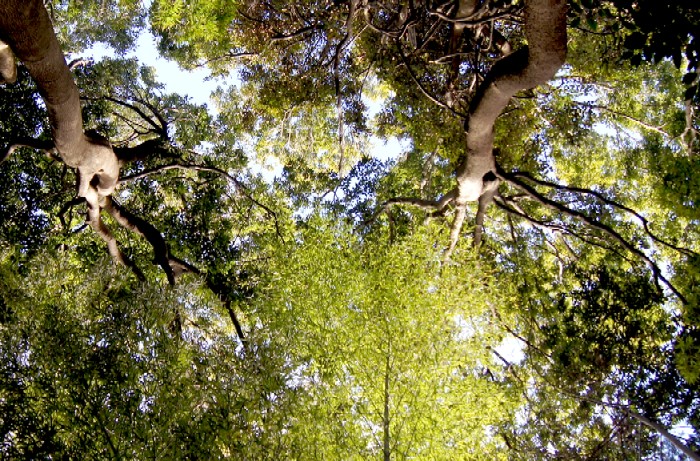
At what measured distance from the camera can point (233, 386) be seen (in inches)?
168

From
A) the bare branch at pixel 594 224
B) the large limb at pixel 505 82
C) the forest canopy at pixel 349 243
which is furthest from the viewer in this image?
the bare branch at pixel 594 224

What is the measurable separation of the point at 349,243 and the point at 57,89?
301 centimetres

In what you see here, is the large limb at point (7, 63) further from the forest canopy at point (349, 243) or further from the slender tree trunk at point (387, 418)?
the slender tree trunk at point (387, 418)

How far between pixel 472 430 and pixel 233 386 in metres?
2.09

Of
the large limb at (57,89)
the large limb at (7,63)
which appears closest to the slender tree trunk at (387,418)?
the large limb at (57,89)

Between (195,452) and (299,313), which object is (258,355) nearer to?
(299,313)

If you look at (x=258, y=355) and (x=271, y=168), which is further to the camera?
(x=271, y=168)

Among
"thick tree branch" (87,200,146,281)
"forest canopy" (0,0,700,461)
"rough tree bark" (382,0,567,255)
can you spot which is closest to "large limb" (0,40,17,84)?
"forest canopy" (0,0,700,461)

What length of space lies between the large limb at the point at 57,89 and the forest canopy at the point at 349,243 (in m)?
0.02

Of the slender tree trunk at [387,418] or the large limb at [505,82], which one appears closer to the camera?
the large limb at [505,82]

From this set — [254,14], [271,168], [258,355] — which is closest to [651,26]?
[258,355]

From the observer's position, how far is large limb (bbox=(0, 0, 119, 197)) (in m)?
3.30

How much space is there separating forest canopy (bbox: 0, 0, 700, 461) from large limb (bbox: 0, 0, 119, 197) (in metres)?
0.02

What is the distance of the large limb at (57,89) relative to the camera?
3301 mm
